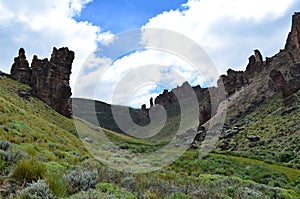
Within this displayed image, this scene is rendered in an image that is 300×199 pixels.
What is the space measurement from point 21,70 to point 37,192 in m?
59.9

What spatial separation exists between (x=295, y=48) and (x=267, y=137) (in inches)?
1412

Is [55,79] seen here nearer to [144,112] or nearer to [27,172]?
[27,172]

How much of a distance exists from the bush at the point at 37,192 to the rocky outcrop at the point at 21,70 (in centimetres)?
5803

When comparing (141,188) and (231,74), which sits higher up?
(231,74)

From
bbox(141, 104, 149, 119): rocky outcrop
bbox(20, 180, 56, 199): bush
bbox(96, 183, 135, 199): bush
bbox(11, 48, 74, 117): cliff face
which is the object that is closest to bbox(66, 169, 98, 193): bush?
bbox(96, 183, 135, 199): bush

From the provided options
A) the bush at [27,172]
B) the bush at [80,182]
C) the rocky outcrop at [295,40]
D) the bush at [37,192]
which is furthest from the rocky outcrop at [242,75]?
the bush at [37,192]

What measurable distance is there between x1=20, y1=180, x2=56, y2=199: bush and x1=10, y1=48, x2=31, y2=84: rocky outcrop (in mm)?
58029

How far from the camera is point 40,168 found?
6105mm

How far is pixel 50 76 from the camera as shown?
58.1m

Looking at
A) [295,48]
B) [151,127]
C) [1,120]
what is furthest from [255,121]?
[1,120]

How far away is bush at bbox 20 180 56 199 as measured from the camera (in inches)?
188

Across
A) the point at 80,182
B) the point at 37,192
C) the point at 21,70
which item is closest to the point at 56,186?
the point at 37,192

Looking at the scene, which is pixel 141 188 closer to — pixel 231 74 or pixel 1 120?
pixel 1 120

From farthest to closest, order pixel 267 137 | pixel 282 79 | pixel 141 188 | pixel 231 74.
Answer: pixel 231 74, pixel 282 79, pixel 267 137, pixel 141 188
